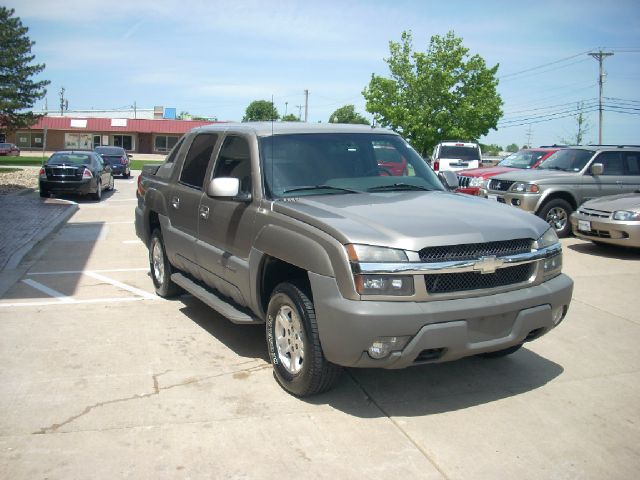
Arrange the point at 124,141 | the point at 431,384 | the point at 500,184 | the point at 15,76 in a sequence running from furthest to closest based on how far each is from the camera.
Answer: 1. the point at 124,141
2. the point at 15,76
3. the point at 500,184
4. the point at 431,384

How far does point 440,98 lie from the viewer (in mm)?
38094

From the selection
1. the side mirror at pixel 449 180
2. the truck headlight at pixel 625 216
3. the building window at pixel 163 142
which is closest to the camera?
the side mirror at pixel 449 180

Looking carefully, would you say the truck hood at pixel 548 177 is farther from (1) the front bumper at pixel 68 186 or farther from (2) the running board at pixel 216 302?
(1) the front bumper at pixel 68 186

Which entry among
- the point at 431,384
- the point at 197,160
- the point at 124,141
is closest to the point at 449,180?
the point at 431,384

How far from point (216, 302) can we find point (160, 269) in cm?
206

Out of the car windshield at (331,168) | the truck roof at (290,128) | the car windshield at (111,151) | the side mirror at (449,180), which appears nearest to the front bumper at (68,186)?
the car windshield at (111,151)

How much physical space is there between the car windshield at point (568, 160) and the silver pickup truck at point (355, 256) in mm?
8640

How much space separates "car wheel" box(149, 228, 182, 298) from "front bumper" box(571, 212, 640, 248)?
23.7ft

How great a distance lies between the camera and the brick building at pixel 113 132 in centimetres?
7419

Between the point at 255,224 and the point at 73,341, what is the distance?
7.06 feet

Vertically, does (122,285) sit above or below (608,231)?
below

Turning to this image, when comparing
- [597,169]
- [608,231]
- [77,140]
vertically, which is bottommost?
[608,231]

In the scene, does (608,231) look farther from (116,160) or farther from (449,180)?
(116,160)

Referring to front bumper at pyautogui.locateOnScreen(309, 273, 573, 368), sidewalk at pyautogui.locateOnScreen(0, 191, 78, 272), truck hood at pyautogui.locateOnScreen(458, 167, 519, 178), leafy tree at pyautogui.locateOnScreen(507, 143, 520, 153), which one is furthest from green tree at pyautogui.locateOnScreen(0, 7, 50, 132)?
leafy tree at pyautogui.locateOnScreen(507, 143, 520, 153)
